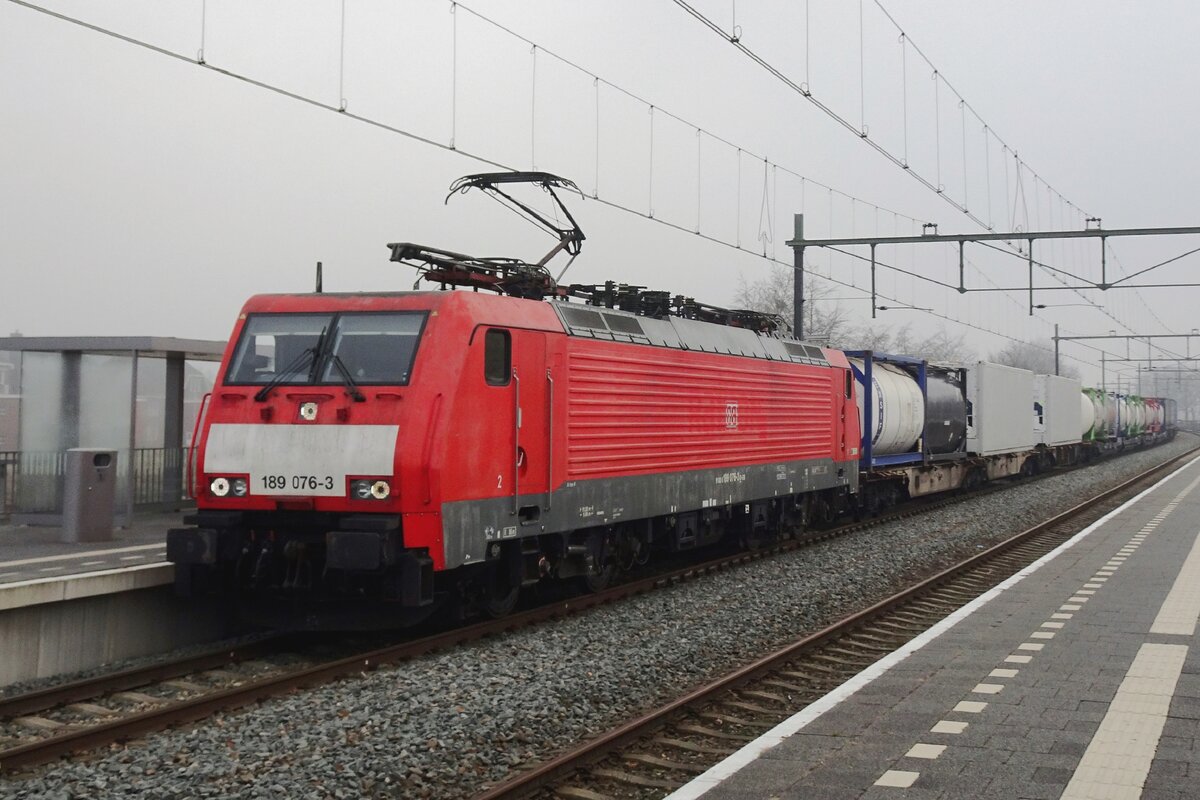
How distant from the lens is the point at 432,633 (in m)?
11.3

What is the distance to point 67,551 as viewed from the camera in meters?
12.9

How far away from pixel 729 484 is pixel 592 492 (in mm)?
4007

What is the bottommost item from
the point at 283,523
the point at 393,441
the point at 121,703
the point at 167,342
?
the point at 121,703

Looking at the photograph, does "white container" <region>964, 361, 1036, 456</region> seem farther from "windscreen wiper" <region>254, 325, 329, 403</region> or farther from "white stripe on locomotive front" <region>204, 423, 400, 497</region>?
"white stripe on locomotive front" <region>204, 423, 400, 497</region>

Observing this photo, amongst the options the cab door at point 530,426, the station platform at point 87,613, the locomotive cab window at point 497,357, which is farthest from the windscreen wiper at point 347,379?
the station platform at point 87,613

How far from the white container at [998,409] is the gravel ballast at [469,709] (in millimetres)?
18296

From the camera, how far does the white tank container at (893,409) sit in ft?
77.9

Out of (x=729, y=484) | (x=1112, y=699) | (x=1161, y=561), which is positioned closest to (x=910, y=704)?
(x=1112, y=699)

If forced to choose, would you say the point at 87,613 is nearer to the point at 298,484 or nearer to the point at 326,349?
the point at 298,484

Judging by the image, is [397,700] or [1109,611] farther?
[1109,611]

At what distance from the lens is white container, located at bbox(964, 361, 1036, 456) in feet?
104

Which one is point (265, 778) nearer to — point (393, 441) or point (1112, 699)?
point (393, 441)

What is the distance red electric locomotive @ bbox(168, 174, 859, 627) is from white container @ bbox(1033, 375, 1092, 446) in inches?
1175

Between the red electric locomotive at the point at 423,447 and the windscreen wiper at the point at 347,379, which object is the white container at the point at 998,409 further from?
the windscreen wiper at the point at 347,379
